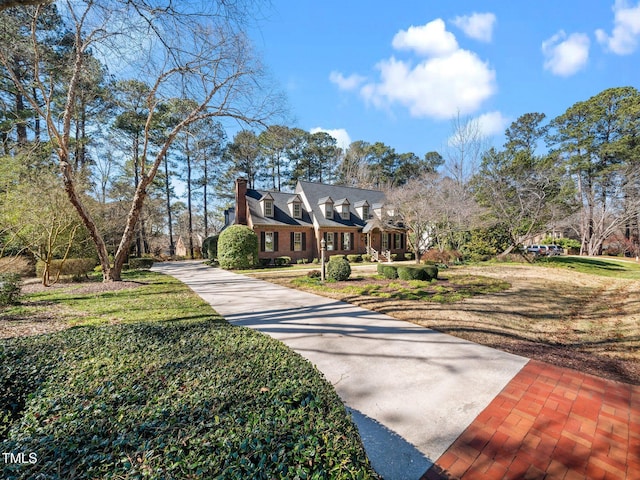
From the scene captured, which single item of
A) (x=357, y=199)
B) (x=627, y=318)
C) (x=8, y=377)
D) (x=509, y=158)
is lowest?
(x=627, y=318)

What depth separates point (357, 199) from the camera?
27.0 metres

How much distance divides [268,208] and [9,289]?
15.6 m

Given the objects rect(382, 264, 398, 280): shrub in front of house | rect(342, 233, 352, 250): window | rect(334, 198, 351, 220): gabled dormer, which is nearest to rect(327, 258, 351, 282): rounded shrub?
rect(382, 264, 398, 280): shrub in front of house

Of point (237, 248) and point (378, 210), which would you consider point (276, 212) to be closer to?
point (237, 248)

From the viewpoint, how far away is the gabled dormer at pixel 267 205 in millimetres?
21547

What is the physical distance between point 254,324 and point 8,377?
370cm

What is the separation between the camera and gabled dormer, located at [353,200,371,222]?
2559 centimetres

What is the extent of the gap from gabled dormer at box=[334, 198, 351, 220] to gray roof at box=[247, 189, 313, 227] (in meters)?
3.01

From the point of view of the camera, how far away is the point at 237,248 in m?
17.0

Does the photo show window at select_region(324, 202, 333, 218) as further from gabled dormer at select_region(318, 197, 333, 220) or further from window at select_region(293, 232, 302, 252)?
window at select_region(293, 232, 302, 252)

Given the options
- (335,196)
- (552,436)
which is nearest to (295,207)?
(335,196)

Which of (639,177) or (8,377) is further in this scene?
(639,177)

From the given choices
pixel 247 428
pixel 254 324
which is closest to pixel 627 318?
pixel 254 324

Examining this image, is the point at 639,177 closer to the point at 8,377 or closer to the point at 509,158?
the point at 509,158
